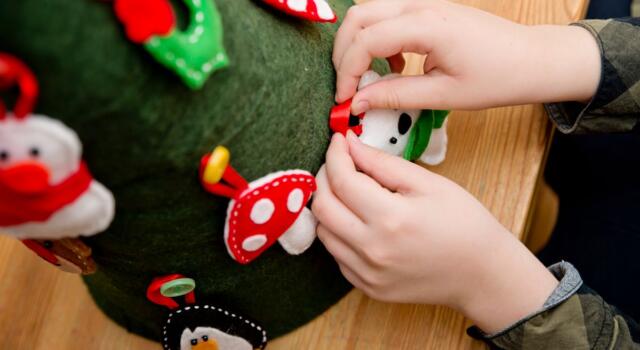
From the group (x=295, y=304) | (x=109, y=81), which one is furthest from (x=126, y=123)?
(x=295, y=304)

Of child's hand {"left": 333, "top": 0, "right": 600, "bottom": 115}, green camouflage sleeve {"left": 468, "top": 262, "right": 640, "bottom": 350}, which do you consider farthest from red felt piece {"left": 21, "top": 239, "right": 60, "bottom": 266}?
green camouflage sleeve {"left": 468, "top": 262, "right": 640, "bottom": 350}

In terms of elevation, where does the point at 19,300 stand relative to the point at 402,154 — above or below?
below

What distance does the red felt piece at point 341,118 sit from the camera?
43 cm

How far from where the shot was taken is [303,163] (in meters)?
0.41

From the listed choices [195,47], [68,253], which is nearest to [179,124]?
[195,47]

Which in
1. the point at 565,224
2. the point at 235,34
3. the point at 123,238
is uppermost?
the point at 235,34

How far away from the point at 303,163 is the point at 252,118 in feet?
0.24

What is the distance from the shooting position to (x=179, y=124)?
1.02ft

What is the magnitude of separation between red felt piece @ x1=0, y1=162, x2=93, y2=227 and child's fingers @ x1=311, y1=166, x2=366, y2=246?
17 centimetres

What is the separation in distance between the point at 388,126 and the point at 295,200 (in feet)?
0.33

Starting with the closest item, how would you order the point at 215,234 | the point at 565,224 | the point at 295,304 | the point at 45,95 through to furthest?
the point at 45,95, the point at 215,234, the point at 295,304, the point at 565,224

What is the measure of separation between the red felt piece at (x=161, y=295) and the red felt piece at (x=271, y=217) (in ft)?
0.16

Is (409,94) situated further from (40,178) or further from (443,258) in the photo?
(40,178)

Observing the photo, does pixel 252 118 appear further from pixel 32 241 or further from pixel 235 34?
pixel 32 241
